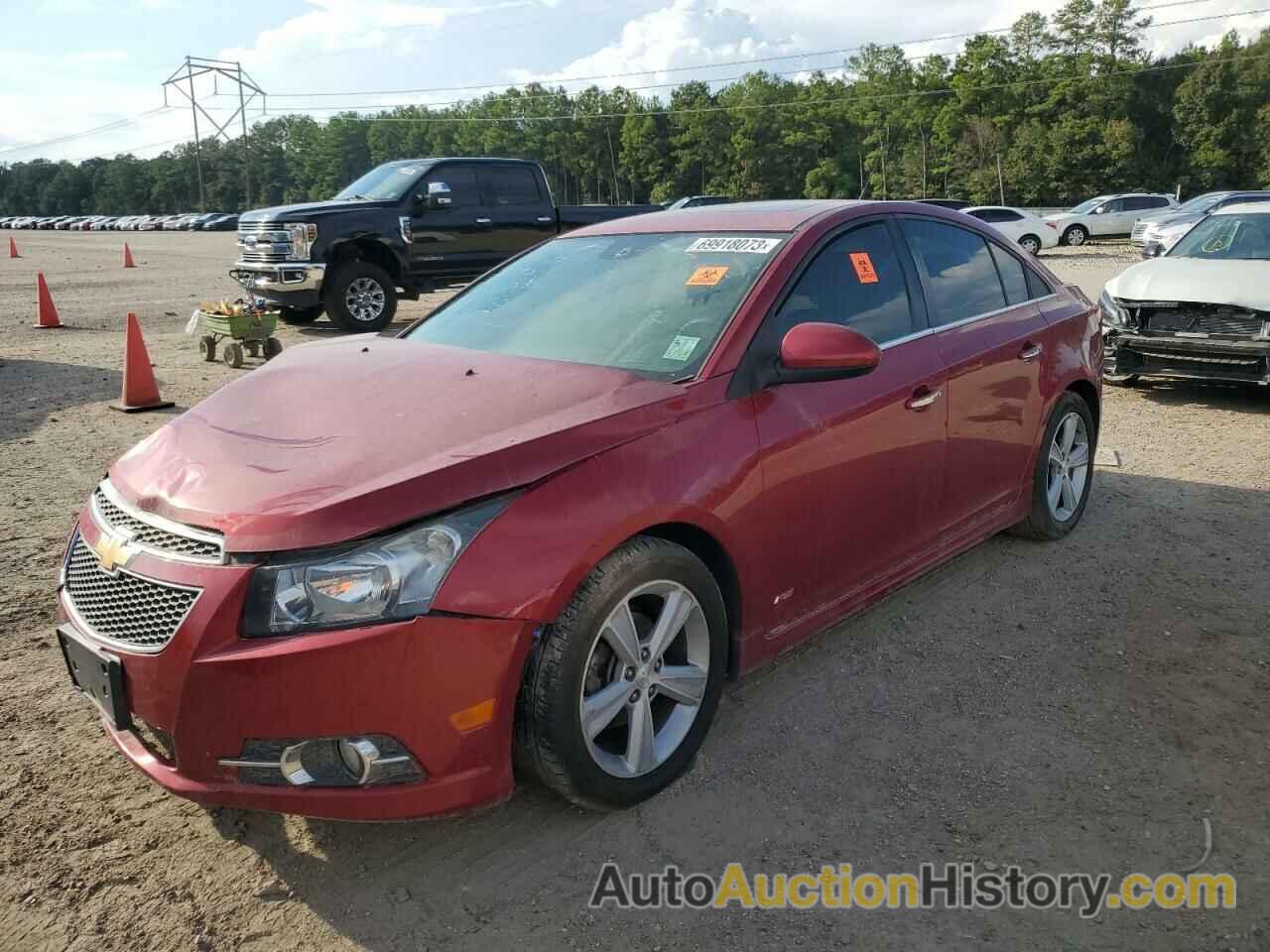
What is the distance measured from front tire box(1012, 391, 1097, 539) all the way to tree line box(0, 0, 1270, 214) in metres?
67.9

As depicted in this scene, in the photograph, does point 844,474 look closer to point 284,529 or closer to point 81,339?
point 284,529

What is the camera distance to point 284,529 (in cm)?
235

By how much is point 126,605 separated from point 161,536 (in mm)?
192

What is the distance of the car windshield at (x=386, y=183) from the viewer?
41.8 ft

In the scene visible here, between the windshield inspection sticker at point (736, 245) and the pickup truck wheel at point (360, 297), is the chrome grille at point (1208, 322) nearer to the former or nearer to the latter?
the windshield inspection sticker at point (736, 245)

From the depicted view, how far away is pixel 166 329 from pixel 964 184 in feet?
226

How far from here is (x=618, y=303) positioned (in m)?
3.57

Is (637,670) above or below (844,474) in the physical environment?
below

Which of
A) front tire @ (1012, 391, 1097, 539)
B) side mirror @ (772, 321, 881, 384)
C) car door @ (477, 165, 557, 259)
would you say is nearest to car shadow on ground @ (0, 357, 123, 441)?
car door @ (477, 165, 557, 259)

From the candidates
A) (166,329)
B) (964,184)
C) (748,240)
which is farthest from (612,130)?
(748,240)

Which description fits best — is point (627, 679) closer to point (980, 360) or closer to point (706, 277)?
point (706, 277)

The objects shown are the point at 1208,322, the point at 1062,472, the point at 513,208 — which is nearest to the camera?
the point at 1062,472

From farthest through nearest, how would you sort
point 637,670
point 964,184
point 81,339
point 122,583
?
point 964,184 < point 81,339 < point 637,670 < point 122,583

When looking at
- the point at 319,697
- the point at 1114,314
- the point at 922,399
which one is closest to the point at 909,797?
the point at 922,399
